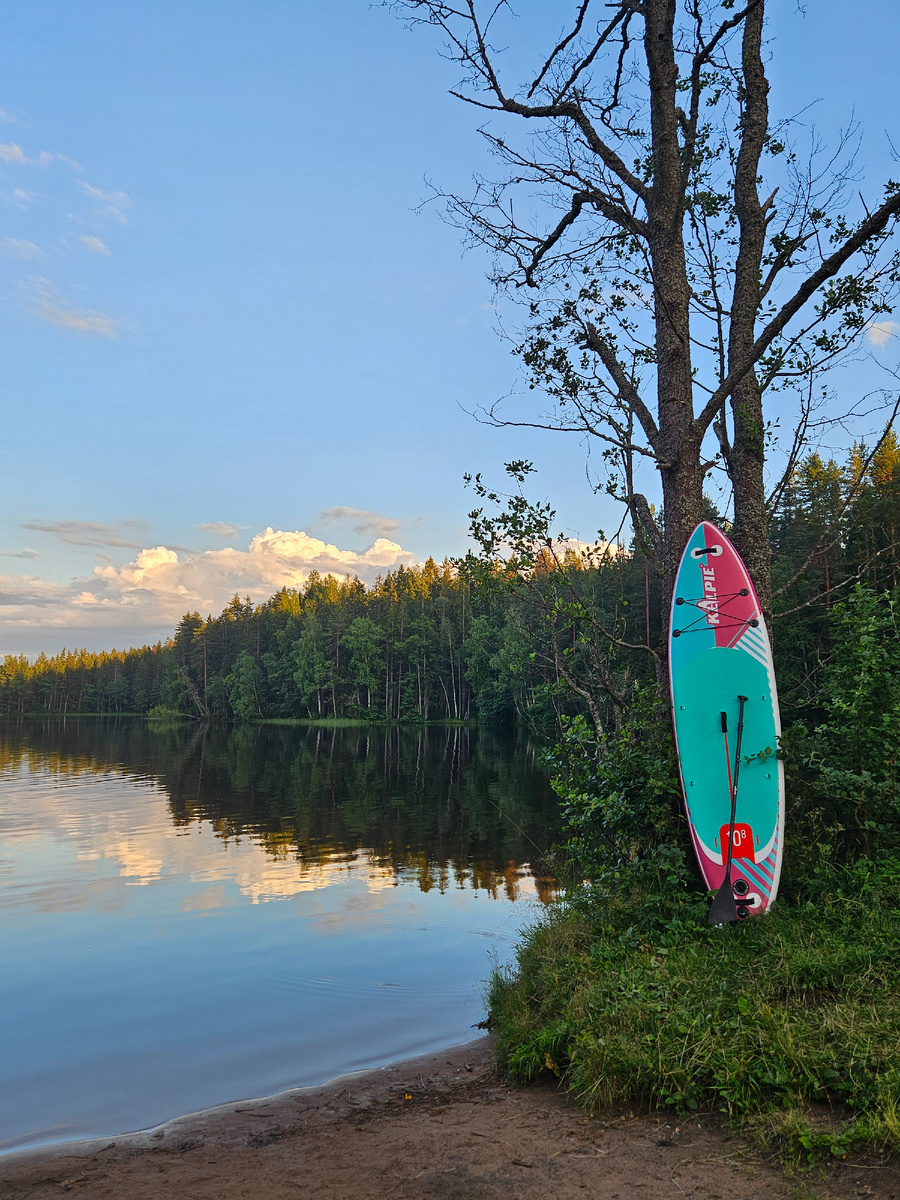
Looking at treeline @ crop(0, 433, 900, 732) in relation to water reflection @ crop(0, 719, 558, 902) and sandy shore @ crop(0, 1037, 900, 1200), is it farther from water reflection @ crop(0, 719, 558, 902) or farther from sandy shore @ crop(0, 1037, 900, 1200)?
sandy shore @ crop(0, 1037, 900, 1200)

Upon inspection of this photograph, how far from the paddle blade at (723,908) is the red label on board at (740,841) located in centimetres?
24

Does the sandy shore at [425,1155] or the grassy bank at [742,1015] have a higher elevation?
the grassy bank at [742,1015]

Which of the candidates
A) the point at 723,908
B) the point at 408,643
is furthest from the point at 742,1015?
the point at 408,643

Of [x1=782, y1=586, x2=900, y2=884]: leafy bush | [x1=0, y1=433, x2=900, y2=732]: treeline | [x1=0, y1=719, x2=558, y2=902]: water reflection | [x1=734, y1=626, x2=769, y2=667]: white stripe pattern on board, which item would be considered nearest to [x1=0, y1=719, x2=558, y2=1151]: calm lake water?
[x1=0, y1=719, x2=558, y2=902]: water reflection

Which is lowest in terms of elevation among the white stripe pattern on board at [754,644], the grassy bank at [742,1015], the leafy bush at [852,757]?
the grassy bank at [742,1015]

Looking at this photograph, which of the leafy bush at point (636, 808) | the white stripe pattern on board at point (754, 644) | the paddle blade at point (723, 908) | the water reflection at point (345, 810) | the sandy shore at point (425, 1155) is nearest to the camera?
the sandy shore at point (425, 1155)

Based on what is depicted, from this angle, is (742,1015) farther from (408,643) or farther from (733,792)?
(408,643)

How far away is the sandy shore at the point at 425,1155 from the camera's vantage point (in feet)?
11.3

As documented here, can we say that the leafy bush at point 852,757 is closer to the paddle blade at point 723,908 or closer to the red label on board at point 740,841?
the red label on board at point 740,841

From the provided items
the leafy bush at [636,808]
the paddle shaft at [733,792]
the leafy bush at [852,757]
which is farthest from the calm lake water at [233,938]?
the leafy bush at [852,757]

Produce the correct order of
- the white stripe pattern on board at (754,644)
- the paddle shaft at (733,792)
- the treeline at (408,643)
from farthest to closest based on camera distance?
the treeline at (408,643)
the white stripe pattern on board at (754,644)
the paddle shaft at (733,792)

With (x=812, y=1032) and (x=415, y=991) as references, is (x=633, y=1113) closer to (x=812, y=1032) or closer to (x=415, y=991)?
(x=812, y=1032)

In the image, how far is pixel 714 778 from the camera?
20.9ft

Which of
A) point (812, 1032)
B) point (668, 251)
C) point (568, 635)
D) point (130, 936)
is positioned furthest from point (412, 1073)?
point (568, 635)
